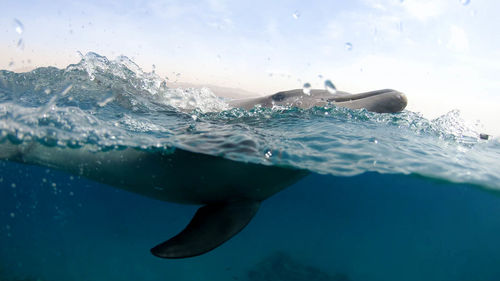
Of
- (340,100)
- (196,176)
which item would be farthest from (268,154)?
(340,100)

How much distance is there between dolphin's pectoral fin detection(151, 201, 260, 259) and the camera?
2.88 metres

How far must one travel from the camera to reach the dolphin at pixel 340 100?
488cm

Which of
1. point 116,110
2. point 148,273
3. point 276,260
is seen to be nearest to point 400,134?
point 276,260

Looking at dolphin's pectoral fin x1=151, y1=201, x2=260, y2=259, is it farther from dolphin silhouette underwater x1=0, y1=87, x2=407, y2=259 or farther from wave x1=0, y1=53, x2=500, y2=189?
wave x1=0, y1=53, x2=500, y2=189

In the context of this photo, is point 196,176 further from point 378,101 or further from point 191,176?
point 378,101

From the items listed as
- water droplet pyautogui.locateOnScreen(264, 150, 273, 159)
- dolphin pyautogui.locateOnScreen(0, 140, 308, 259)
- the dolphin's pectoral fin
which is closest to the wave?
water droplet pyautogui.locateOnScreen(264, 150, 273, 159)

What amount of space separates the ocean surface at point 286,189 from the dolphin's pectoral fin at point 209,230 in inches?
35.0

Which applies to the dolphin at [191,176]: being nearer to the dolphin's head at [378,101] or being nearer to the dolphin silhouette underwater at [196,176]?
the dolphin silhouette underwater at [196,176]

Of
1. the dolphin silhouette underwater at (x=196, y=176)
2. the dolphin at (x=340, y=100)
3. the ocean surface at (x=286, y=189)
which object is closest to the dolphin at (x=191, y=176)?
the dolphin silhouette underwater at (x=196, y=176)

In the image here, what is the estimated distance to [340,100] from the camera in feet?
19.5

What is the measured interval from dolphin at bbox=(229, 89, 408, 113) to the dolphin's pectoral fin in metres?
3.01

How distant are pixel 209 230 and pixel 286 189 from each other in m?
6.82

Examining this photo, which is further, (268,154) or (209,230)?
(268,154)

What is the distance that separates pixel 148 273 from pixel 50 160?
678 centimetres
